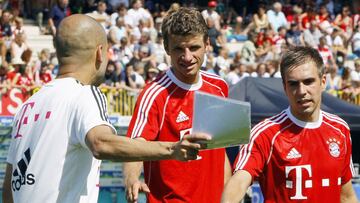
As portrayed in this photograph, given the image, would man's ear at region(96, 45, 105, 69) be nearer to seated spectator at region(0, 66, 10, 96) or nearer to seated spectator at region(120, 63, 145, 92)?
seated spectator at region(0, 66, 10, 96)

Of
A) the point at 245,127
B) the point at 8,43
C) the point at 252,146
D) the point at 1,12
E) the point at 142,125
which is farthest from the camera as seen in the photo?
the point at 1,12

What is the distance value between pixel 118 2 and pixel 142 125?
19.4 meters

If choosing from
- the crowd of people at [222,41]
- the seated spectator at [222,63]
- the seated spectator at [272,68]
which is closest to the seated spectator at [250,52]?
the crowd of people at [222,41]

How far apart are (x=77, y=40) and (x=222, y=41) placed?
67.4 ft

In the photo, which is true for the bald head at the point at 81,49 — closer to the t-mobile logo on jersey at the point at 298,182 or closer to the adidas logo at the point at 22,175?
the adidas logo at the point at 22,175

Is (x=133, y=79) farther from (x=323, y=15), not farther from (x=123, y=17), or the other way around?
(x=323, y=15)

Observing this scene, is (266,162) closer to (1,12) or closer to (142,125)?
(142,125)

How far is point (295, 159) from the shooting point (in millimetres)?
6875

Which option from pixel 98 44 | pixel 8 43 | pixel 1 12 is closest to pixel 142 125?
A: pixel 98 44

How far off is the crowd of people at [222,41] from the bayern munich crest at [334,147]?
41.4 feet

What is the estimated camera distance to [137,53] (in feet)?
77.2

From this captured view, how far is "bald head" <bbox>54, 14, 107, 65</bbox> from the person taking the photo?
18.4 feet

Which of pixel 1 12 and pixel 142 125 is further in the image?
pixel 1 12

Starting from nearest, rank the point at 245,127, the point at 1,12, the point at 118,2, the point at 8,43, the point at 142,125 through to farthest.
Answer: the point at 245,127 < the point at 142,125 < the point at 8,43 < the point at 1,12 < the point at 118,2
